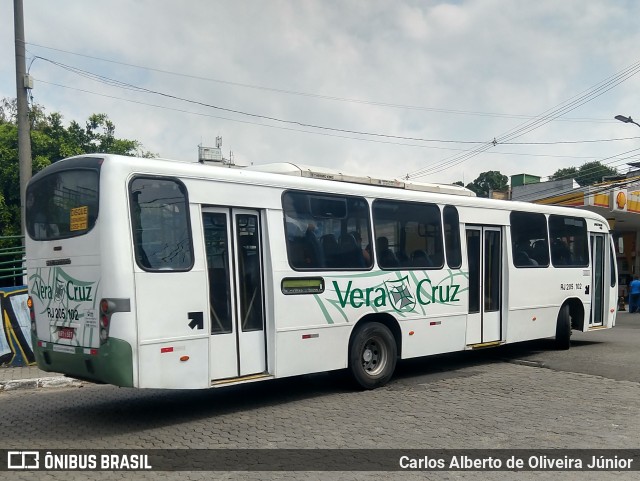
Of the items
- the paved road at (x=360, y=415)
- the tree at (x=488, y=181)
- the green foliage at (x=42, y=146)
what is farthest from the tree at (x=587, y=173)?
the paved road at (x=360, y=415)

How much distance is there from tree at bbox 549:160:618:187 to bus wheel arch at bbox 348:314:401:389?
53.8 m

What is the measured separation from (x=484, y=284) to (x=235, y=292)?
17.1 feet

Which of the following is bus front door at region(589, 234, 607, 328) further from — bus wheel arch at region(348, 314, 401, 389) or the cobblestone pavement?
bus wheel arch at region(348, 314, 401, 389)

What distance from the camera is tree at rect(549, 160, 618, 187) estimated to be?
5969 cm

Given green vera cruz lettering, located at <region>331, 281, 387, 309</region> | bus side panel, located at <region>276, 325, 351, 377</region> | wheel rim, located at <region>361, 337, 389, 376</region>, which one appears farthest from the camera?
wheel rim, located at <region>361, 337, 389, 376</region>

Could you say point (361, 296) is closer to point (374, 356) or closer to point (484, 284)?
point (374, 356)

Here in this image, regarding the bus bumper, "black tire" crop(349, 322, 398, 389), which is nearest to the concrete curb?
the bus bumper

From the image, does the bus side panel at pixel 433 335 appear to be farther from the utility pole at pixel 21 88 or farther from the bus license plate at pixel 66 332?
the utility pole at pixel 21 88

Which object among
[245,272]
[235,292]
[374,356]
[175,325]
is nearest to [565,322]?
[374,356]

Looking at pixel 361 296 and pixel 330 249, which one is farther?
pixel 361 296

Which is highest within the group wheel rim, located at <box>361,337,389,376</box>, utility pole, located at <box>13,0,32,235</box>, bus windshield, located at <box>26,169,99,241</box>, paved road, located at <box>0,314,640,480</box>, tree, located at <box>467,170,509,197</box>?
tree, located at <box>467,170,509,197</box>

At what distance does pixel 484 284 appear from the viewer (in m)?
10.6

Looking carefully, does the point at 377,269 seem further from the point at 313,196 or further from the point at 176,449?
the point at 176,449

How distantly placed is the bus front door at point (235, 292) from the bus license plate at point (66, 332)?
155cm
